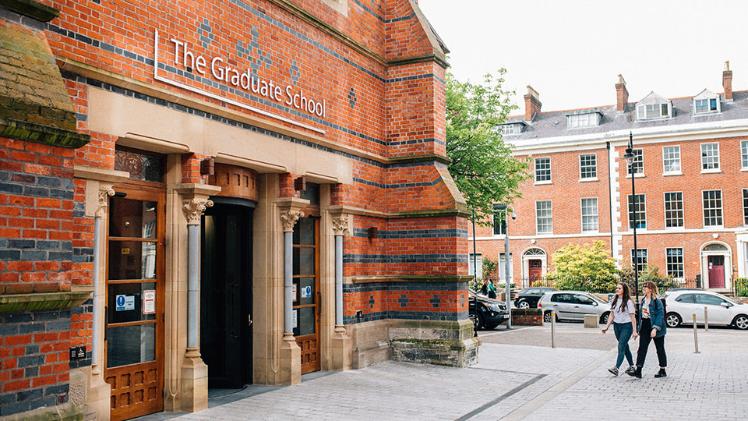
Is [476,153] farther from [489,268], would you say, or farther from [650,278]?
[489,268]

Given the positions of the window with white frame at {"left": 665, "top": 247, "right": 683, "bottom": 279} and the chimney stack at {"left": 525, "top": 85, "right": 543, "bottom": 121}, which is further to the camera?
the chimney stack at {"left": 525, "top": 85, "right": 543, "bottom": 121}

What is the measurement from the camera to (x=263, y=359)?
1016cm

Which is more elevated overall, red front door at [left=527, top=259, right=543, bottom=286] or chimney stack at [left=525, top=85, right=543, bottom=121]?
chimney stack at [left=525, top=85, right=543, bottom=121]

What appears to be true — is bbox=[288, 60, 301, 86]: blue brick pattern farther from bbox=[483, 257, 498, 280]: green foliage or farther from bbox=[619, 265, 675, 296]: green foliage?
bbox=[483, 257, 498, 280]: green foliage

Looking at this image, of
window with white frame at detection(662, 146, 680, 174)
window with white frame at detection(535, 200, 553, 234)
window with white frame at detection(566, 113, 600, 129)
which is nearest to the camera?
window with white frame at detection(662, 146, 680, 174)

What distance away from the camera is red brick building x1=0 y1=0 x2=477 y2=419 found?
546cm

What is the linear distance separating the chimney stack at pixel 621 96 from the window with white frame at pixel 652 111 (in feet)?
6.18

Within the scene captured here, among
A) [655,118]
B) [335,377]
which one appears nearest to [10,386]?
[335,377]

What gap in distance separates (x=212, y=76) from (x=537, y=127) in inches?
1659

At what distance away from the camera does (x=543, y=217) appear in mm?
45000

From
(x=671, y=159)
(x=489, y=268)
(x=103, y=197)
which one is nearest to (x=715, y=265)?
(x=671, y=159)

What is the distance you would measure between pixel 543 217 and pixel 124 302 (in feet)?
130

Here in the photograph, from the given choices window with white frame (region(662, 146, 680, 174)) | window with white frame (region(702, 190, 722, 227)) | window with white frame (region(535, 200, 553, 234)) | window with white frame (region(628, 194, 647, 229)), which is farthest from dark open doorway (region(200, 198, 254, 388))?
window with white frame (region(702, 190, 722, 227))

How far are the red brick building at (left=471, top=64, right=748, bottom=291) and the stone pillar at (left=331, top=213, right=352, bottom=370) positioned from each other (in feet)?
93.0
